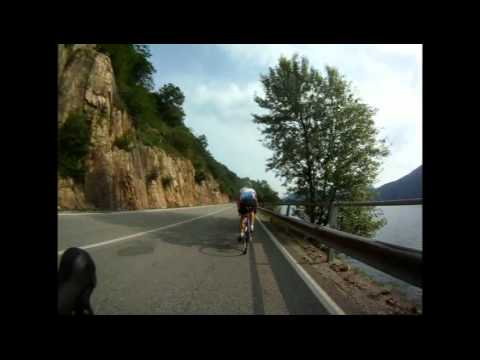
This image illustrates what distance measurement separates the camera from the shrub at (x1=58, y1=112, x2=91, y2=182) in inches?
999

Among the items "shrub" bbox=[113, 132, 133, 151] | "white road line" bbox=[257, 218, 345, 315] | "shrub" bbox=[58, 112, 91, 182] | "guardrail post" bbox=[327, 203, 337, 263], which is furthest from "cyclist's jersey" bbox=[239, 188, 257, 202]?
"shrub" bbox=[113, 132, 133, 151]

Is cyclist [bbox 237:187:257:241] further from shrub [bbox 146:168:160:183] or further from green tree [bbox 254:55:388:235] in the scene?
shrub [bbox 146:168:160:183]

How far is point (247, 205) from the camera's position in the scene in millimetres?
7898

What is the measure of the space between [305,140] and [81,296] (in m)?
13.0

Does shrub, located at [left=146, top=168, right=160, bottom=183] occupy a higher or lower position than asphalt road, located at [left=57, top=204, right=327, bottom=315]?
higher

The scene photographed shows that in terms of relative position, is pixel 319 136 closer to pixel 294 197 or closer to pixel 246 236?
pixel 294 197

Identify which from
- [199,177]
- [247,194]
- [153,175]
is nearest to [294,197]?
[247,194]

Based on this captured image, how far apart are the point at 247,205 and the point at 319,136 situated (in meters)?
6.80

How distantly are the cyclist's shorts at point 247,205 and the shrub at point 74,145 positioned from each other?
938 inches

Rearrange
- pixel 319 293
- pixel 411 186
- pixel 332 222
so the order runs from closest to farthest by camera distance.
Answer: pixel 319 293
pixel 411 186
pixel 332 222

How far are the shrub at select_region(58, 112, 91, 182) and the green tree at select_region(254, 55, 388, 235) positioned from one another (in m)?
20.6
